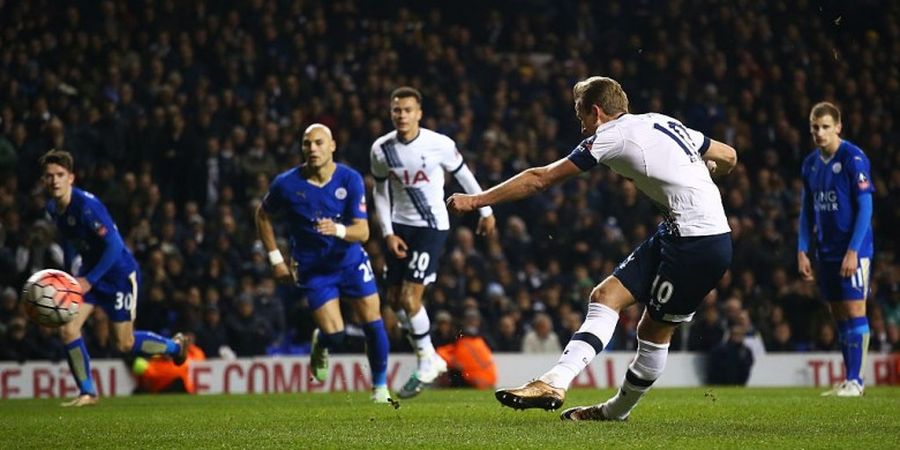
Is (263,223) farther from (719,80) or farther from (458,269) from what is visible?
(719,80)

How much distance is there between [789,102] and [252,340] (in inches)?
407

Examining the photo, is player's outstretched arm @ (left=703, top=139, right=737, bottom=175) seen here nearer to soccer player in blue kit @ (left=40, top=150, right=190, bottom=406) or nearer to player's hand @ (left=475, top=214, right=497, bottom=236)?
player's hand @ (left=475, top=214, right=497, bottom=236)

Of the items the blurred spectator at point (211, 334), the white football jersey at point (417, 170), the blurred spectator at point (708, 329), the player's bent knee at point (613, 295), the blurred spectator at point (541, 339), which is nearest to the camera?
the player's bent knee at point (613, 295)

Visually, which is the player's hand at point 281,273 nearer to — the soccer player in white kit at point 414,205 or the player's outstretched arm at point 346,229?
the player's outstretched arm at point 346,229

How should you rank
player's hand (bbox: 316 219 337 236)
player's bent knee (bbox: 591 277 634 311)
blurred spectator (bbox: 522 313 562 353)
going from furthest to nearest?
blurred spectator (bbox: 522 313 562 353), player's hand (bbox: 316 219 337 236), player's bent knee (bbox: 591 277 634 311)

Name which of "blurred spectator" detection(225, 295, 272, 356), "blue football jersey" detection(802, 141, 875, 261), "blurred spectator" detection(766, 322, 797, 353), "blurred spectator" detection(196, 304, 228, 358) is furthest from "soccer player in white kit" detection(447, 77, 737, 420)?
"blurred spectator" detection(766, 322, 797, 353)

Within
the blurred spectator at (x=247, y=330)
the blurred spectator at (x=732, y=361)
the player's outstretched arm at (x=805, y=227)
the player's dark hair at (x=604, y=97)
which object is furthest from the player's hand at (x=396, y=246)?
the blurred spectator at (x=732, y=361)

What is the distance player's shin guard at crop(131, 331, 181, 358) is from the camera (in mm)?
11844

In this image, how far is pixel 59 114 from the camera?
669 inches

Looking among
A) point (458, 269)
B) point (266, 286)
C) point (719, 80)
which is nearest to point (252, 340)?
point (266, 286)

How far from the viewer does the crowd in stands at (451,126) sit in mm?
16141

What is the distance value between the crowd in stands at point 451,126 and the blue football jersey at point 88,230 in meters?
3.78

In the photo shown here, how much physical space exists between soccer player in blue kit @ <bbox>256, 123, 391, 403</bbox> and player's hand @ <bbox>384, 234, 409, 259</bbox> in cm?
55

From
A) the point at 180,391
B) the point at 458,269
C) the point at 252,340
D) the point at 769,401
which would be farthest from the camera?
the point at 458,269
